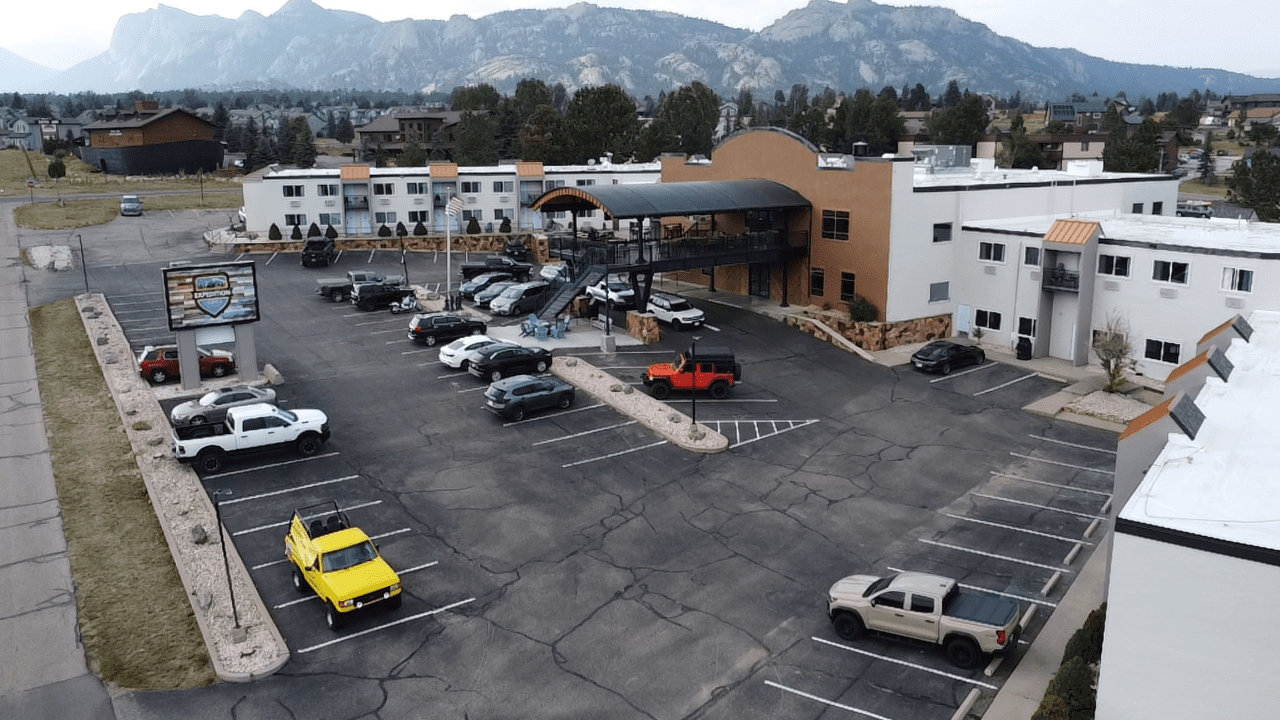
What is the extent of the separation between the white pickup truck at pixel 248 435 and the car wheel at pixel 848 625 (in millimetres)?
18359

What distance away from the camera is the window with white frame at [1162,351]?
131 feet

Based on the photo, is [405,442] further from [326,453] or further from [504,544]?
[504,544]

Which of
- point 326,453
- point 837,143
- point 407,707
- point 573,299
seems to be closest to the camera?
point 407,707

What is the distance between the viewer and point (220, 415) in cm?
3147

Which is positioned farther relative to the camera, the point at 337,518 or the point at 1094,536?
the point at 1094,536

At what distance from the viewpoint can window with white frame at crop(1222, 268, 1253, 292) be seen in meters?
37.4

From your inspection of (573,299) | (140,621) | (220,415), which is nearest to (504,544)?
(140,621)

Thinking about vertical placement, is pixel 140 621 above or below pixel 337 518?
below

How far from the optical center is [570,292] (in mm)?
47062

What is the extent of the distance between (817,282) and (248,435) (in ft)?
108

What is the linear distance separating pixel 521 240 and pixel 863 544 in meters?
54.4

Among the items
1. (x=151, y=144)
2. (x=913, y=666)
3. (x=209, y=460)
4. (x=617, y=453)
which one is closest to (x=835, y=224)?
(x=617, y=453)

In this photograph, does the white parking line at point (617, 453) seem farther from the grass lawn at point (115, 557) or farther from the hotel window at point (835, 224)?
the hotel window at point (835, 224)

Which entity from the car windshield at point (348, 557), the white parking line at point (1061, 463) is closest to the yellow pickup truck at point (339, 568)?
the car windshield at point (348, 557)
